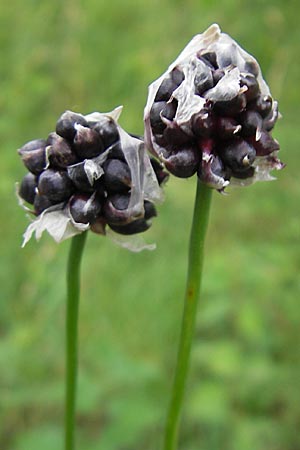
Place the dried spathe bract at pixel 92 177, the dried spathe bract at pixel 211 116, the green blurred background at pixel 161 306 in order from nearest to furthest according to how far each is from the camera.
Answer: the dried spathe bract at pixel 211 116 < the dried spathe bract at pixel 92 177 < the green blurred background at pixel 161 306

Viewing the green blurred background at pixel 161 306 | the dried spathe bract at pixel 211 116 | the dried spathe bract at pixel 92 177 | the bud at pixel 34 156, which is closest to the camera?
the dried spathe bract at pixel 211 116

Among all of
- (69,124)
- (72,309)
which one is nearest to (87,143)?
(69,124)

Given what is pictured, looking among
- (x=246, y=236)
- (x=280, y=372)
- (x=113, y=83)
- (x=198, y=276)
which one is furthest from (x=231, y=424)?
(x=113, y=83)

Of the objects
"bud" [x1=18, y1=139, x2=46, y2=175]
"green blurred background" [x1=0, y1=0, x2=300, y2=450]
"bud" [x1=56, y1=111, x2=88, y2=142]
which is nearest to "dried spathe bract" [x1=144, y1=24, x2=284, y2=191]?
"bud" [x1=56, y1=111, x2=88, y2=142]

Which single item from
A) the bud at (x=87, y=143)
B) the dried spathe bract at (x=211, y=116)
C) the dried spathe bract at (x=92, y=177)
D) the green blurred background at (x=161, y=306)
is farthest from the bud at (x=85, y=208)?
the green blurred background at (x=161, y=306)

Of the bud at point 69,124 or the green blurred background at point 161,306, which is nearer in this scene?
the bud at point 69,124

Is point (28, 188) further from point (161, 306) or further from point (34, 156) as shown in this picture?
point (161, 306)

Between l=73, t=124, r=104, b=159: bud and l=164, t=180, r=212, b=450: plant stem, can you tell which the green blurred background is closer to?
l=164, t=180, r=212, b=450: plant stem

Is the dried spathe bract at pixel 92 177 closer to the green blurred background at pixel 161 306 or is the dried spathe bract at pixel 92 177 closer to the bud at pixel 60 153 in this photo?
the bud at pixel 60 153
